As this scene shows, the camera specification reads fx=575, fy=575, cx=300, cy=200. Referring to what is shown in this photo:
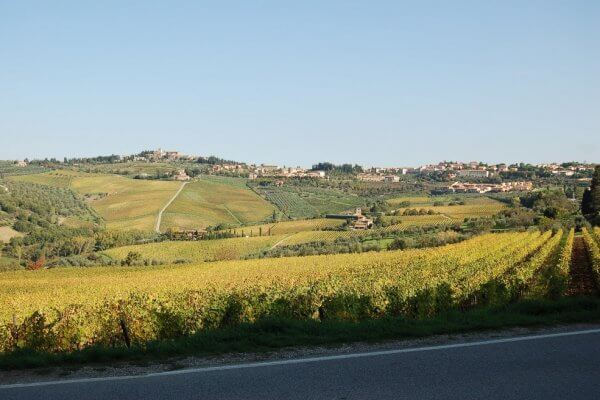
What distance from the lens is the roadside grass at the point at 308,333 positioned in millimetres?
8922

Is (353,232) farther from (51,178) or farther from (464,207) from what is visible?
(51,178)

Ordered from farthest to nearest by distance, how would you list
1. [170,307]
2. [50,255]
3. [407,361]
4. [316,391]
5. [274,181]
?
[274,181] < [50,255] < [170,307] < [407,361] < [316,391]

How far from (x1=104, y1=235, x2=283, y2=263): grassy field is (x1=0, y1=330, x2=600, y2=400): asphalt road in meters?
70.5

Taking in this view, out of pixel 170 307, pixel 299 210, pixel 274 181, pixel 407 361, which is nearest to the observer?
pixel 407 361

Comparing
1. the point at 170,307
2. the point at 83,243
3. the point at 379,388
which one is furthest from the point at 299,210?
the point at 379,388

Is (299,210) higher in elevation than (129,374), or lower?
lower

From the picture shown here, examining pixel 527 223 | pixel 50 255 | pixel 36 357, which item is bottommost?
pixel 50 255

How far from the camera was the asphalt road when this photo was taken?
695 cm

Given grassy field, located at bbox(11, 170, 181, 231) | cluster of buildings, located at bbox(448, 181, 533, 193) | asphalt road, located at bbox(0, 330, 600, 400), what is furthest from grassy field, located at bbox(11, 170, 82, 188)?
asphalt road, located at bbox(0, 330, 600, 400)

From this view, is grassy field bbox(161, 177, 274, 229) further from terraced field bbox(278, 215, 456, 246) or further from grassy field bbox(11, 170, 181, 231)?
terraced field bbox(278, 215, 456, 246)

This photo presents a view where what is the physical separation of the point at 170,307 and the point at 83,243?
82.8 meters

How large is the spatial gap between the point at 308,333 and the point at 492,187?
167 meters

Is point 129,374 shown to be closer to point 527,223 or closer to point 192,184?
point 527,223

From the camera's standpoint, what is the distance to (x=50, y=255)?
89375 millimetres
